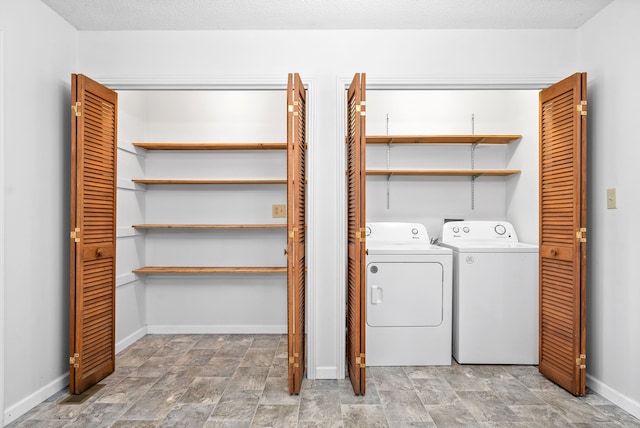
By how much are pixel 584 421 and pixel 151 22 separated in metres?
3.60

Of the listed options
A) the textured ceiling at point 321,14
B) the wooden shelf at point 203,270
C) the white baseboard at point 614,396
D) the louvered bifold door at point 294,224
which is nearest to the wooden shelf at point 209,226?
the wooden shelf at point 203,270

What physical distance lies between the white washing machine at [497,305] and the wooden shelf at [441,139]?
1100 millimetres

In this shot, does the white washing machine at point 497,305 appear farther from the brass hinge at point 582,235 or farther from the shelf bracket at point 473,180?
the shelf bracket at point 473,180

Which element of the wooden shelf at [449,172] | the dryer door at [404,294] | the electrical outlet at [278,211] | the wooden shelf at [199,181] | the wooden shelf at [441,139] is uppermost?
the wooden shelf at [441,139]

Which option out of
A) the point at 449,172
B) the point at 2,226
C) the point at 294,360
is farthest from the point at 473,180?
the point at 2,226

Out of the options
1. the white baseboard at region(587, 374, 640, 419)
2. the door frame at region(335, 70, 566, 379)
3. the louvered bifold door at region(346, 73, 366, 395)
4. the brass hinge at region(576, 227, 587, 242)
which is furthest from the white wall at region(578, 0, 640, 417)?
the louvered bifold door at region(346, 73, 366, 395)

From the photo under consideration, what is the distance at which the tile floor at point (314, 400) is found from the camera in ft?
7.10

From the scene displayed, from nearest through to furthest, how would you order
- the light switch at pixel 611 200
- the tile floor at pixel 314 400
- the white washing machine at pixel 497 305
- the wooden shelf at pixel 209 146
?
the tile floor at pixel 314 400 → the light switch at pixel 611 200 → the white washing machine at pixel 497 305 → the wooden shelf at pixel 209 146

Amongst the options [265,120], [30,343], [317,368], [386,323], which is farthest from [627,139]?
[30,343]

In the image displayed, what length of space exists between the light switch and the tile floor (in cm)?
118

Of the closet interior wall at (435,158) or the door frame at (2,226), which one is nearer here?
the door frame at (2,226)

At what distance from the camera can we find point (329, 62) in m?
2.80

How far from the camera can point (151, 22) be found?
106 inches

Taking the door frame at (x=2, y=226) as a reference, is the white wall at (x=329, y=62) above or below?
above
